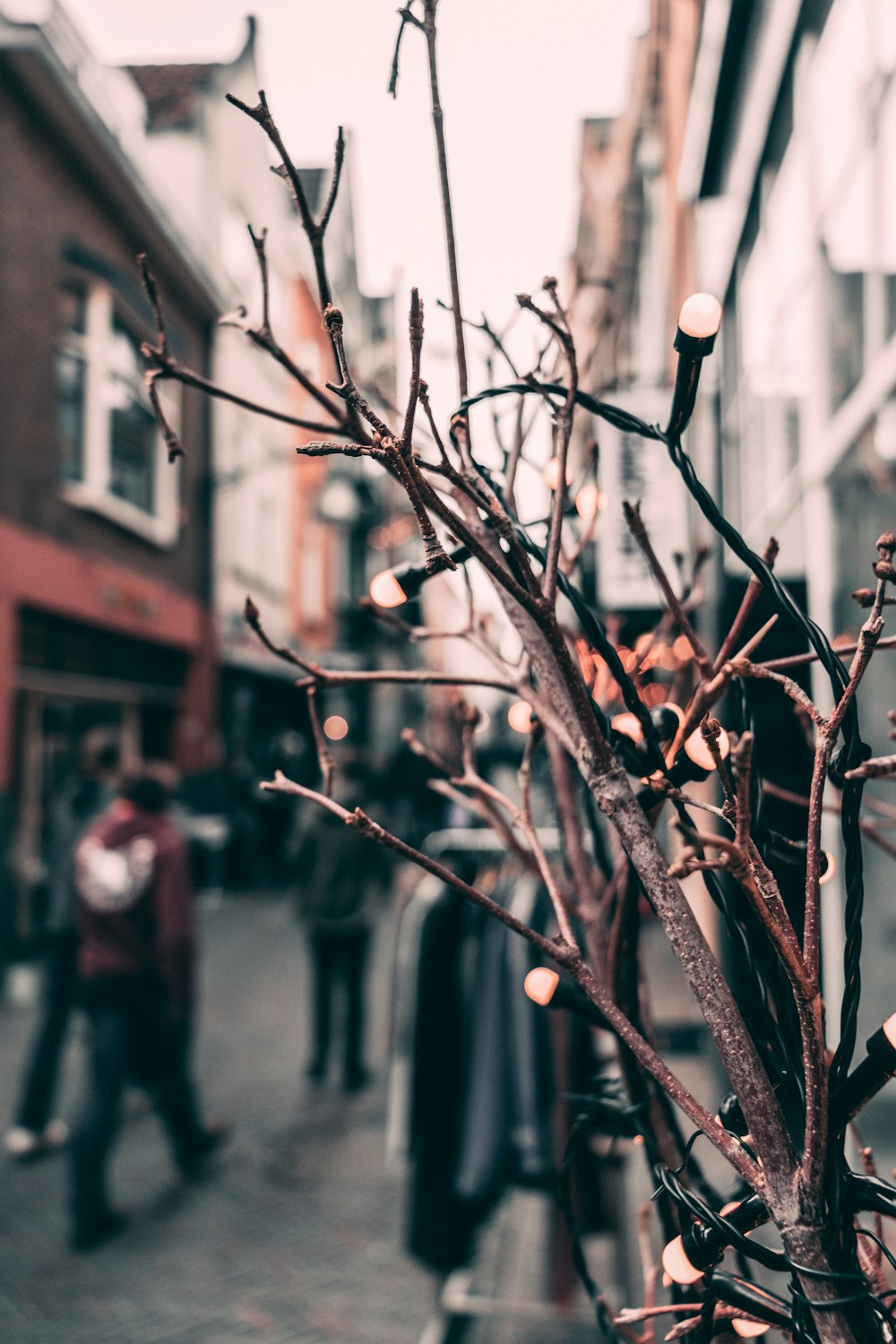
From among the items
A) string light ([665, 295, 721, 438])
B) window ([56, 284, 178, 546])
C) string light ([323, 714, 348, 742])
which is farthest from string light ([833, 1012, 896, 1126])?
window ([56, 284, 178, 546])

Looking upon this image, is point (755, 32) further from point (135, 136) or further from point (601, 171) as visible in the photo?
point (601, 171)

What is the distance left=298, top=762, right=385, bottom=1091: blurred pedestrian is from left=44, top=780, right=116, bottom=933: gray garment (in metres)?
1.33

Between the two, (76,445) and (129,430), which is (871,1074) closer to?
(76,445)

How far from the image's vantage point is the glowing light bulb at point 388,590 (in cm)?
99

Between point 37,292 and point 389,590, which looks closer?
point 389,590

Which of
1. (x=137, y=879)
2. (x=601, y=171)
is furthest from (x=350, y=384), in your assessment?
(x=601, y=171)

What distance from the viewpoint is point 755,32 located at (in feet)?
13.7

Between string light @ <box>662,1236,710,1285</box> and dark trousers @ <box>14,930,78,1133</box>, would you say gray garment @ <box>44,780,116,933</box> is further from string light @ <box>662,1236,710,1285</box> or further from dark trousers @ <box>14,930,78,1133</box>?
string light @ <box>662,1236,710,1285</box>

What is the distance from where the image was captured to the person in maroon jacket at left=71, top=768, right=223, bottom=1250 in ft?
12.2

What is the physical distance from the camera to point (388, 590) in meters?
1.01

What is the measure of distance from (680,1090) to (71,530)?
29.9 ft

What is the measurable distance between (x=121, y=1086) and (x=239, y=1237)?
687mm

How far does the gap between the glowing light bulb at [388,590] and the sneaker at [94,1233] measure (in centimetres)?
350

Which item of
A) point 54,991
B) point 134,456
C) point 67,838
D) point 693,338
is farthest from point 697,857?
point 134,456
